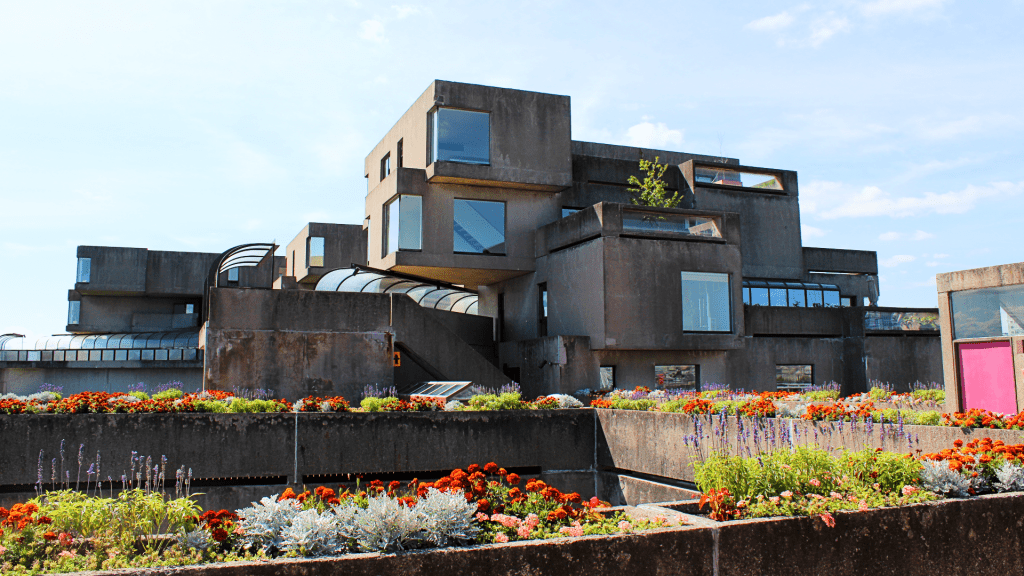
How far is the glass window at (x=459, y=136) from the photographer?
27.6 metres

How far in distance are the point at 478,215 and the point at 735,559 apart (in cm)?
2430

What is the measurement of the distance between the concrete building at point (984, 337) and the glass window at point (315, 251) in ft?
122

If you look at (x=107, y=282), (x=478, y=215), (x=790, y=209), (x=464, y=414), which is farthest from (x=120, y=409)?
(x=107, y=282)

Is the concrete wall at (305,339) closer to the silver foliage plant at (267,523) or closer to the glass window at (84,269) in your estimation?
the silver foliage plant at (267,523)

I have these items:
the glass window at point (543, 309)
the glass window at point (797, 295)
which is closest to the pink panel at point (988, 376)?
the glass window at point (543, 309)

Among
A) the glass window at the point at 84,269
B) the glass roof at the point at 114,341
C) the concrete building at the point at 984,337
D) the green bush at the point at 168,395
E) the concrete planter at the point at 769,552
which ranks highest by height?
the glass window at the point at 84,269

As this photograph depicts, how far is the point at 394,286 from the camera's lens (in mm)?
28266

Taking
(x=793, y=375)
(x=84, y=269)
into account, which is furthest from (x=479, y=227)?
(x=84, y=269)

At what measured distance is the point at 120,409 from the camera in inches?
504

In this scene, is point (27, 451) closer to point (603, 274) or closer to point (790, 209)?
point (603, 274)

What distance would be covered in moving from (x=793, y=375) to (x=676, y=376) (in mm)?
6294

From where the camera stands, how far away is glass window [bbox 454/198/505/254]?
28453 mm

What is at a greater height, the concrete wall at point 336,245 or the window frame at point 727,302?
the concrete wall at point 336,245

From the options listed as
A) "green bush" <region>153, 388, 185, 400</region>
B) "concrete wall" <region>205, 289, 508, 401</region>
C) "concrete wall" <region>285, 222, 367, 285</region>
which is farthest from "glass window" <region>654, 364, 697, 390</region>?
"concrete wall" <region>285, 222, 367, 285</region>
